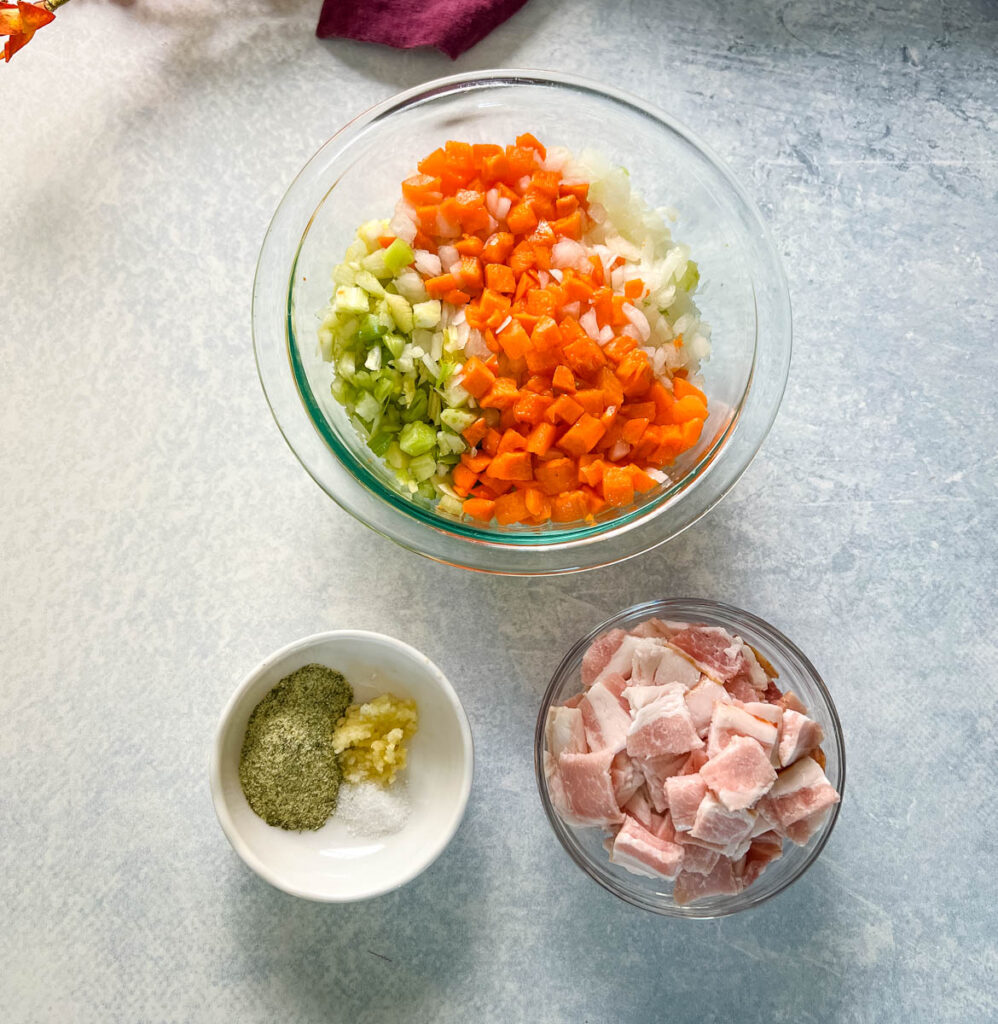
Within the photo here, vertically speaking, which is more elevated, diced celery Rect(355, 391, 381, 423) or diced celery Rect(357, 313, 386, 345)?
diced celery Rect(357, 313, 386, 345)

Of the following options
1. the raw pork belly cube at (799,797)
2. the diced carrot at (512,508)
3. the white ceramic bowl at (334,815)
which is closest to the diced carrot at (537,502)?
the diced carrot at (512,508)

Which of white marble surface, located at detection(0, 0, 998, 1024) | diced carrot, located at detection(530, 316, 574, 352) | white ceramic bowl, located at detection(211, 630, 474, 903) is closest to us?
diced carrot, located at detection(530, 316, 574, 352)

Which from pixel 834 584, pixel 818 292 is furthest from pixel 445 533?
pixel 818 292

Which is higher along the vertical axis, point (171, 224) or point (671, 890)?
point (171, 224)

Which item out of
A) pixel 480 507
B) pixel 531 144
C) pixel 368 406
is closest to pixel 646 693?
pixel 480 507

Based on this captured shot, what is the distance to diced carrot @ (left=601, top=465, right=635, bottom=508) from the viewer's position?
127cm

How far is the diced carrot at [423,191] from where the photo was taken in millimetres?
1276

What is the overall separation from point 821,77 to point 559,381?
862mm

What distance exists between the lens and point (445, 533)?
1.39 metres

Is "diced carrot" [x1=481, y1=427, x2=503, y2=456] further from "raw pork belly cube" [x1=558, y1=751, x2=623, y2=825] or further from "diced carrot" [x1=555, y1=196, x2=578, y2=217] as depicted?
"raw pork belly cube" [x1=558, y1=751, x2=623, y2=825]

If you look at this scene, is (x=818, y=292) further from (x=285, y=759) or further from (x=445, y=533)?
(x=285, y=759)

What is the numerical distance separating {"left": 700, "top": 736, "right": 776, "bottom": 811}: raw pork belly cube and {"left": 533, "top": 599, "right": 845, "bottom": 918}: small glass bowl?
0.65 ft

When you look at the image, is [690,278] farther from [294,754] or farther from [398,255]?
[294,754]

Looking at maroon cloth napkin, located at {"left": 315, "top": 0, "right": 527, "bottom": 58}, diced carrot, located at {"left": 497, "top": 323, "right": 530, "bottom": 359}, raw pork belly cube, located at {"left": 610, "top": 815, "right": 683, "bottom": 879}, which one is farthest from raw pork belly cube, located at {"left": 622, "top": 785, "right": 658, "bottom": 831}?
maroon cloth napkin, located at {"left": 315, "top": 0, "right": 527, "bottom": 58}
